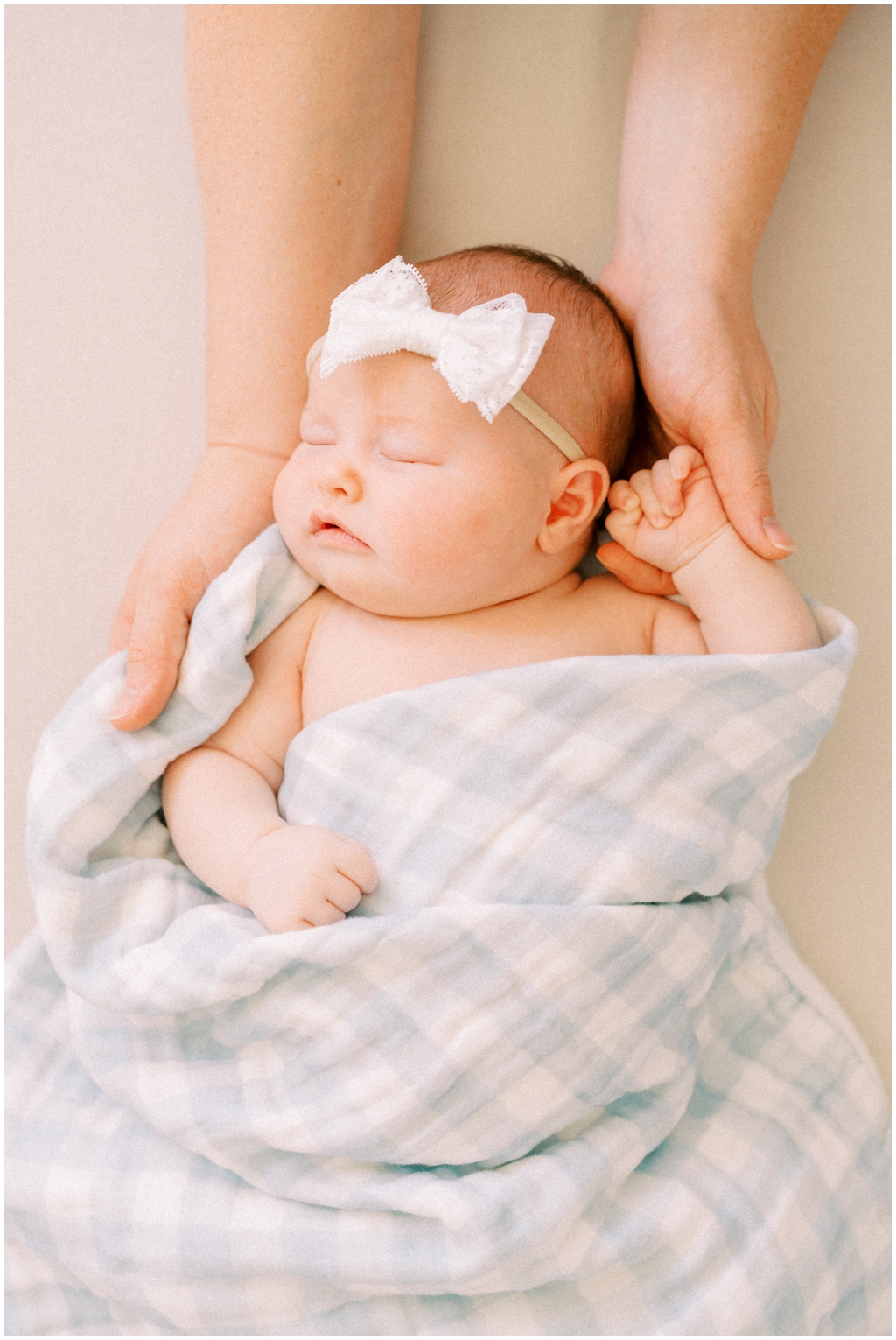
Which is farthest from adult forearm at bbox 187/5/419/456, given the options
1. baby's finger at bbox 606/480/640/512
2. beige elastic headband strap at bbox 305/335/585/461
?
baby's finger at bbox 606/480/640/512

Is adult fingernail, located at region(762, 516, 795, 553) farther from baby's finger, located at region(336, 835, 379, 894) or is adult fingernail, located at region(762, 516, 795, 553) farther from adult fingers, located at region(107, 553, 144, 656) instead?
adult fingers, located at region(107, 553, 144, 656)

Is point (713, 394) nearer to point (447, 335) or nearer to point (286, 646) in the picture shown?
point (447, 335)

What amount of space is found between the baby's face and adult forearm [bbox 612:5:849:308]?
30 centimetres

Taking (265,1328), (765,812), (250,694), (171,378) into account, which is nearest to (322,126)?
(171,378)

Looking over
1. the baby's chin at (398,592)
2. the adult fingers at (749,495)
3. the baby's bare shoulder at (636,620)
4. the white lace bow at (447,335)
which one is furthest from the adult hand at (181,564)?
the adult fingers at (749,495)

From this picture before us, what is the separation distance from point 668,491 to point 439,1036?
56 centimetres

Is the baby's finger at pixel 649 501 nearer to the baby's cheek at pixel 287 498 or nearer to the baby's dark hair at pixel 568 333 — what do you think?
the baby's dark hair at pixel 568 333

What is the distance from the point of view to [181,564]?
40.2 inches

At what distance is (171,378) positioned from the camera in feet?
4.07

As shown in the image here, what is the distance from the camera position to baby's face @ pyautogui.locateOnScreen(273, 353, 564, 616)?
0.90 m

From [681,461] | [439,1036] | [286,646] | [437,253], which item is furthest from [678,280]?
[439,1036]

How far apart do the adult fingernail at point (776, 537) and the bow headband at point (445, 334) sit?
0.92ft

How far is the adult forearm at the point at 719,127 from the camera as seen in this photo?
104 cm

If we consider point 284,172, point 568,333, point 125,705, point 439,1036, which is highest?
point 284,172
